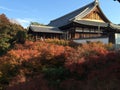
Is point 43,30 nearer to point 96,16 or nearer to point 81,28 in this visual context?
point 81,28

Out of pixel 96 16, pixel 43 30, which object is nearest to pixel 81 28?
pixel 96 16

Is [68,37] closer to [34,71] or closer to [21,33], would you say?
[21,33]

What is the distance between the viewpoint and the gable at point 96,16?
39.1 meters

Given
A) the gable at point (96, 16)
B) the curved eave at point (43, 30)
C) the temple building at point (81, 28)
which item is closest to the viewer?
the curved eave at point (43, 30)

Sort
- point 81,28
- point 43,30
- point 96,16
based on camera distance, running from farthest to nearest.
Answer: point 96,16 < point 81,28 < point 43,30

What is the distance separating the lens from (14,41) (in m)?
33.8

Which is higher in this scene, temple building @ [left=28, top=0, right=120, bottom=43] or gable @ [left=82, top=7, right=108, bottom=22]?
gable @ [left=82, top=7, right=108, bottom=22]

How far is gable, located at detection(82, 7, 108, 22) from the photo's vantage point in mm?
39062

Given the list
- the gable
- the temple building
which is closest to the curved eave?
the temple building

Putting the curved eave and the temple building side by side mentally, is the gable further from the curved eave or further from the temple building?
the curved eave

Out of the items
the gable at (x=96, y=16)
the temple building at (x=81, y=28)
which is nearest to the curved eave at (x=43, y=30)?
the temple building at (x=81, y=28)

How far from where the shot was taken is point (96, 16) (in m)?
39.9

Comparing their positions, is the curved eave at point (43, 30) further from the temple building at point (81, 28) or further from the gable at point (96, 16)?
the gable at point (96, 16)

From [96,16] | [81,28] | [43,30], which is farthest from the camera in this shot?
[96,16]
